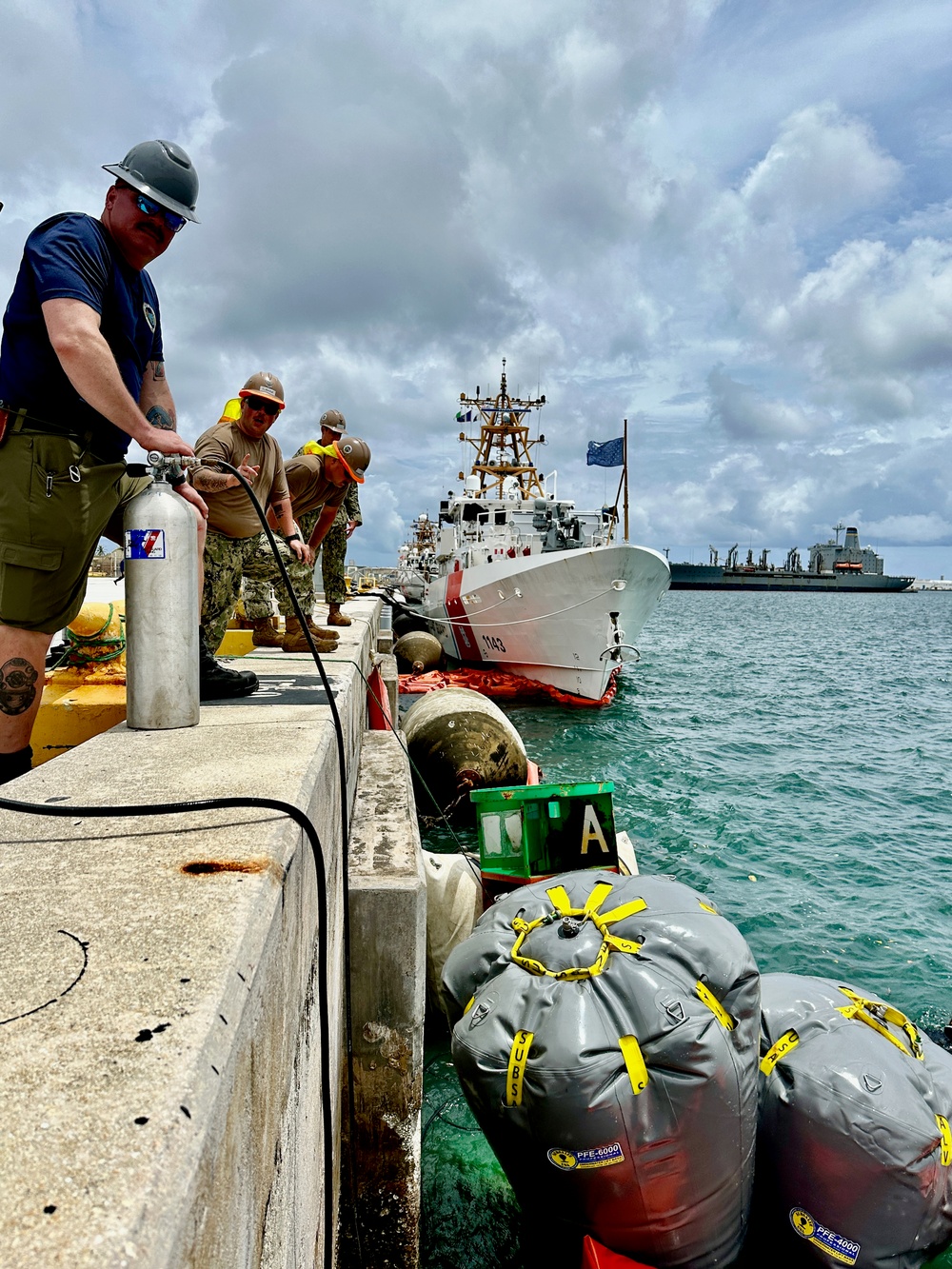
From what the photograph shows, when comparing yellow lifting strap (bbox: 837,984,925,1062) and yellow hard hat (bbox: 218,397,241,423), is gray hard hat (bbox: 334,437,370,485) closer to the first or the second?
yellow hard hat (bbox: 218,397,241,423)

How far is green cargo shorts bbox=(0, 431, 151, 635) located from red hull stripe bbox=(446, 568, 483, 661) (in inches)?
687

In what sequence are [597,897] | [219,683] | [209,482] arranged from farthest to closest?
[209,482] < [219,683] < [597,897]

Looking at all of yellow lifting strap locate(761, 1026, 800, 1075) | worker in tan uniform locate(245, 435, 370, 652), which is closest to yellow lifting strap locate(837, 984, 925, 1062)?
yellow lifting strap locate(761, 1026, 800, 1075)

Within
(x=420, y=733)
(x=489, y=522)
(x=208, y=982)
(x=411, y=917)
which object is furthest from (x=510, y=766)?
(x=489, y=522)

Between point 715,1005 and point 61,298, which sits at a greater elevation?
point 61,298

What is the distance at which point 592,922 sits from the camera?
→ 2.69 m

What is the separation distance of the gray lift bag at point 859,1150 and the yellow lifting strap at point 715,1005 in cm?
53

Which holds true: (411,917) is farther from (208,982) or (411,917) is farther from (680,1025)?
(208,982)

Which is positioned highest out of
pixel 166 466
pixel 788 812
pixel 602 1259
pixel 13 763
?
pixel 166 466

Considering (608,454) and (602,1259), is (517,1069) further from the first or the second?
(608,454)

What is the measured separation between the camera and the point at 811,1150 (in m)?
2.63

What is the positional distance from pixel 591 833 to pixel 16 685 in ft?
12.2

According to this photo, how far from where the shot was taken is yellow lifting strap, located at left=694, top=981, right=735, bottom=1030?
7.91 feet

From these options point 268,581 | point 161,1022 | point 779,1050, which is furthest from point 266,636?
point 161,1022
